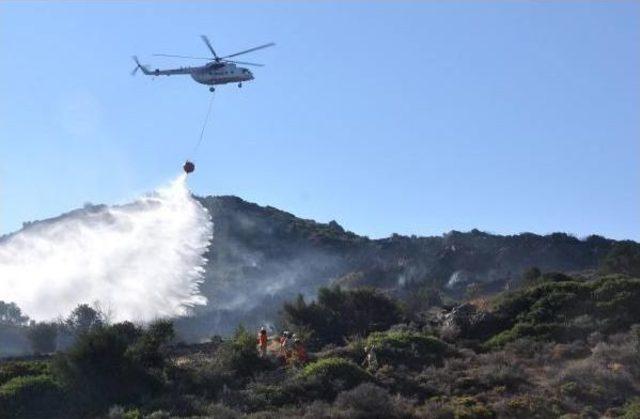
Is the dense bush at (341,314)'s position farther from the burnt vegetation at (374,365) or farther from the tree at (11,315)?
the tree at (11,315)

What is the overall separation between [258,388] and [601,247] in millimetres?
63470

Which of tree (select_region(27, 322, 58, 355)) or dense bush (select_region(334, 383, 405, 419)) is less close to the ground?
tree (select_region(27, 322, 58, 355))

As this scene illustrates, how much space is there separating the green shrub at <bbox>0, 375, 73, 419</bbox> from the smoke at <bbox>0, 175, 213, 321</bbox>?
3432 cm

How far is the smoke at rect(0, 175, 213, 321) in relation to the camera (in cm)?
7488

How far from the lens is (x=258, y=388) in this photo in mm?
29469

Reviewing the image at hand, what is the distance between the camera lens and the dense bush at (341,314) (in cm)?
4159

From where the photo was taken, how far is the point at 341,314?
4344cm

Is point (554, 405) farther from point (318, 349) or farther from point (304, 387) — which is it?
point (318, 349)

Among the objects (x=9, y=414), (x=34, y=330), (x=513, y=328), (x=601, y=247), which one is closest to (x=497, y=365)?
(x=513, y=328)

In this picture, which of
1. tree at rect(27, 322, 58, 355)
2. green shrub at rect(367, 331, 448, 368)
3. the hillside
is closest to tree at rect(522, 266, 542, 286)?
the hillside

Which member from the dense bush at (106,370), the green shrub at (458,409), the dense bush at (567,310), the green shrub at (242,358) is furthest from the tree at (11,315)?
the green shrub at (458,409)

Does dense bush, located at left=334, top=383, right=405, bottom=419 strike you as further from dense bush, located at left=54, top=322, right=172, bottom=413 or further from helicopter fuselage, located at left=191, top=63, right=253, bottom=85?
helicopter fuselage, located at left=191, top=63, right=253, bottom=85

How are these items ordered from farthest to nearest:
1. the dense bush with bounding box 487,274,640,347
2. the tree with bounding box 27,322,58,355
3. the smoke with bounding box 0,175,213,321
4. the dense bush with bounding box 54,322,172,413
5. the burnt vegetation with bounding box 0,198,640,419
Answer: the smoke with bounding box 0,175,213,321
the tree with bounding box 27,322,58,355
the dense bush with bounding box 487,274,640,347
the dense bush with bounding box 54,322,172,413
the burnt vegetation with bounding box 0,198,640,419

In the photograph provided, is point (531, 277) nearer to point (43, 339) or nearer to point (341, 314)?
point (341, 314)
